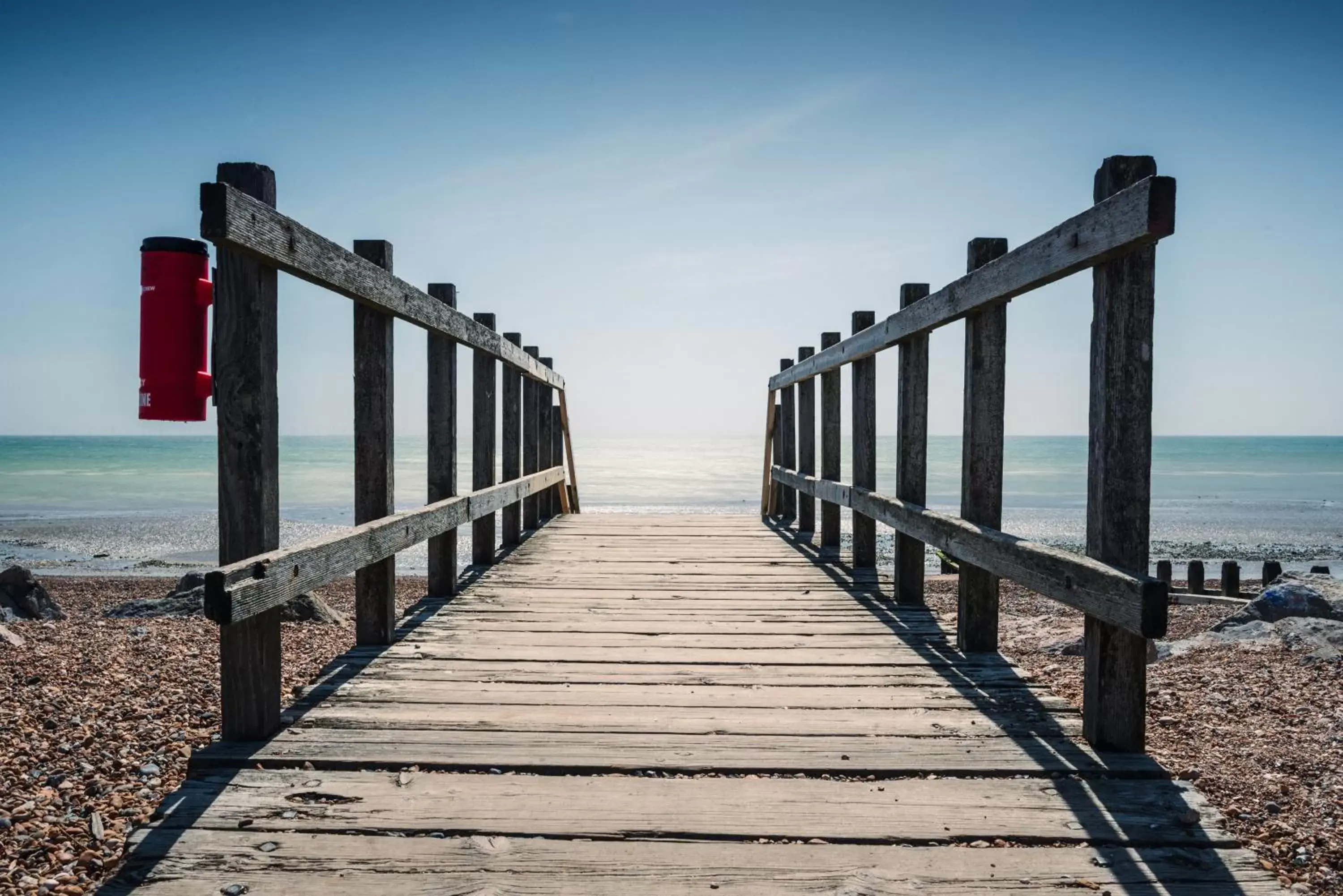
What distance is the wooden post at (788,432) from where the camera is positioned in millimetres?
9852

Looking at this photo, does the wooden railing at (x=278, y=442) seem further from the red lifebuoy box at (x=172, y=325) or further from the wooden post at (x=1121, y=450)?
the wooden post at (x=1121, y=450)

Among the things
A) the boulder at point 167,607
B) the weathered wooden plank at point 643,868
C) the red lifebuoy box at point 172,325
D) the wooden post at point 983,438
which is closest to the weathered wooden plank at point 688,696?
the wooden post at point 983,438

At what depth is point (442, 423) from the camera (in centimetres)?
505

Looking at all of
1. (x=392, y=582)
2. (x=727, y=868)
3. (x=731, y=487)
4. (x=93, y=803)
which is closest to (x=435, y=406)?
(x=392, y=582)

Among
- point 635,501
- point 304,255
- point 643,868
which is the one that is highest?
point 304,255

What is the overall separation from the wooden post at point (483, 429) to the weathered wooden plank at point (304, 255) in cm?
105

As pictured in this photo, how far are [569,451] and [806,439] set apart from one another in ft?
13.2

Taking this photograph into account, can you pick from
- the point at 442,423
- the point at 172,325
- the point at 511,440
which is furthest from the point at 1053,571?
the point at 511,440

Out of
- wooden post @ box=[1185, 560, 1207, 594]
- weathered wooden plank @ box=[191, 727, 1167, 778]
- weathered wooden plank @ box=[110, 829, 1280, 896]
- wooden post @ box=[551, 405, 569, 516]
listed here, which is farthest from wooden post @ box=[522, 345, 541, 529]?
wooden post @ box=[1185, 560, 1207, 594]

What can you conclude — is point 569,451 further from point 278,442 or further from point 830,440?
point 278,442

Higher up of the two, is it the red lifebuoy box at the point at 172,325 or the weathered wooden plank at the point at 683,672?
the red lifebuoy box at the point at 172,325

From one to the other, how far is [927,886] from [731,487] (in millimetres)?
35595

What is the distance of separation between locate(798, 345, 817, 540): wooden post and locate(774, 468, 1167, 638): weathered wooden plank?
3748mm

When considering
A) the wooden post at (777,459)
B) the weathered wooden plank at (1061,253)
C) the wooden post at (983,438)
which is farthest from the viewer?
the wooden post at (777,459)
